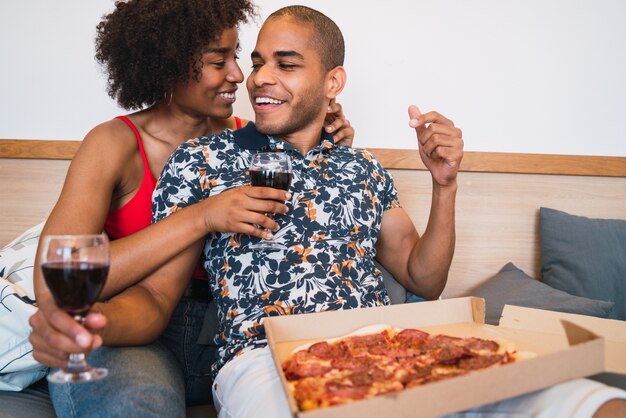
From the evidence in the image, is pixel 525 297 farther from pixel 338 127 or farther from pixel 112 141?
pixel 112 141

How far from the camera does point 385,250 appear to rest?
1.74m

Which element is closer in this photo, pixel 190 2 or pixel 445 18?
pixel 190 2

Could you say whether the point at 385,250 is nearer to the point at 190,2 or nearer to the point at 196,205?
the point at 196,205

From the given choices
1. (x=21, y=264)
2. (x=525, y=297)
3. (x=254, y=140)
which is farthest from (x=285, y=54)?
(x=525, y=297)

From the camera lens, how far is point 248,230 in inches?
49.8

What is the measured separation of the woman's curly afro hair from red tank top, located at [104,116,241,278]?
0.70 ft

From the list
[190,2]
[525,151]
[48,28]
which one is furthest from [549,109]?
[48,28]

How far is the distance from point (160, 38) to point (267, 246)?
0.77m

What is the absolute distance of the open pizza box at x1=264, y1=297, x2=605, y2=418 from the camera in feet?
2.37

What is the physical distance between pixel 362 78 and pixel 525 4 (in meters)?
0.69

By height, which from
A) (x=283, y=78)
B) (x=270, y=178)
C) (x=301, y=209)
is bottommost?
(x=301, y=209)

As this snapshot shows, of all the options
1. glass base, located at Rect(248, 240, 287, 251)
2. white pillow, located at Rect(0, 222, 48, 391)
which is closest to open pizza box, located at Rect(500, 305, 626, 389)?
glass base, located at Rect(248, 240, 287, 251)

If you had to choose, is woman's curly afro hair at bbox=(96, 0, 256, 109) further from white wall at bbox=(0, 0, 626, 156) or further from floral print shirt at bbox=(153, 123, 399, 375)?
white wall at bbox=(0, 0, 626, 156)

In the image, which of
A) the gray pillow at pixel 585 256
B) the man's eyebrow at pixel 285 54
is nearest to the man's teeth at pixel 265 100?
the man's eyebrow at pixel 285 54
